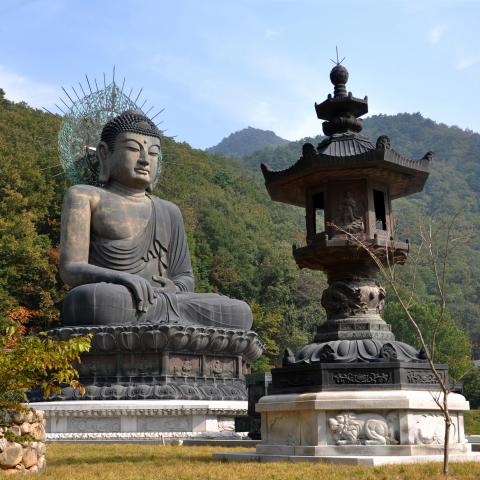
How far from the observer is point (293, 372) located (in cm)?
873

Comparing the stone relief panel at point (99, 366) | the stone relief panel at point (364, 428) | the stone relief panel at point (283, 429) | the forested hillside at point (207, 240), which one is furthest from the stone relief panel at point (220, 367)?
the stone relief panel at point (364, 428)

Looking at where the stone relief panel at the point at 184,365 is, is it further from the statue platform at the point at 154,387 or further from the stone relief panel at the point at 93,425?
the stone relief panel at the point at 93,425

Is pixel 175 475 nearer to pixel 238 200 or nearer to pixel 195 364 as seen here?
pixel 195 364

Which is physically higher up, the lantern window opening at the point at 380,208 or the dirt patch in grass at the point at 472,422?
the lantern window opening at the point at 380,208

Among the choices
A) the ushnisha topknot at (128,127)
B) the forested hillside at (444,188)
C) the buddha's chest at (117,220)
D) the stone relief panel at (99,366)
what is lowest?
the stone relief panel at (99,366)

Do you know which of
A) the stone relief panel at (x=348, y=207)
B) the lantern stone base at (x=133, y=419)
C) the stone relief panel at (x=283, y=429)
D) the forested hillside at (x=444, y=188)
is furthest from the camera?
the forested hillside at (x=444, y=188)

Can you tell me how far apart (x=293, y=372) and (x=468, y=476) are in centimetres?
251

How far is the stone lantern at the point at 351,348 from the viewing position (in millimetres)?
8117

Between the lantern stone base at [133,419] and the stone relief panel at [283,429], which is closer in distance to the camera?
Result: the stone relief panel at [283,429]

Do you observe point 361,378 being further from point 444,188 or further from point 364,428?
point 444,188

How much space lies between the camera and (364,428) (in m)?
8.13

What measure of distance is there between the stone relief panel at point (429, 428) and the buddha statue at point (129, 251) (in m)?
9.44

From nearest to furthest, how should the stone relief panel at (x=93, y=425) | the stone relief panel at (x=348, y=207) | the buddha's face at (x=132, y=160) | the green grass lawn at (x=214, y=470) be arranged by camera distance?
the green grass lawn at (x=214, y=470), the stone relief panel at (x=348, y=207), the stone relief panel at (x=93, y=425), the buddha's face at (x=132, y=160)

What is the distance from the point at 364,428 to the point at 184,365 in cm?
930
